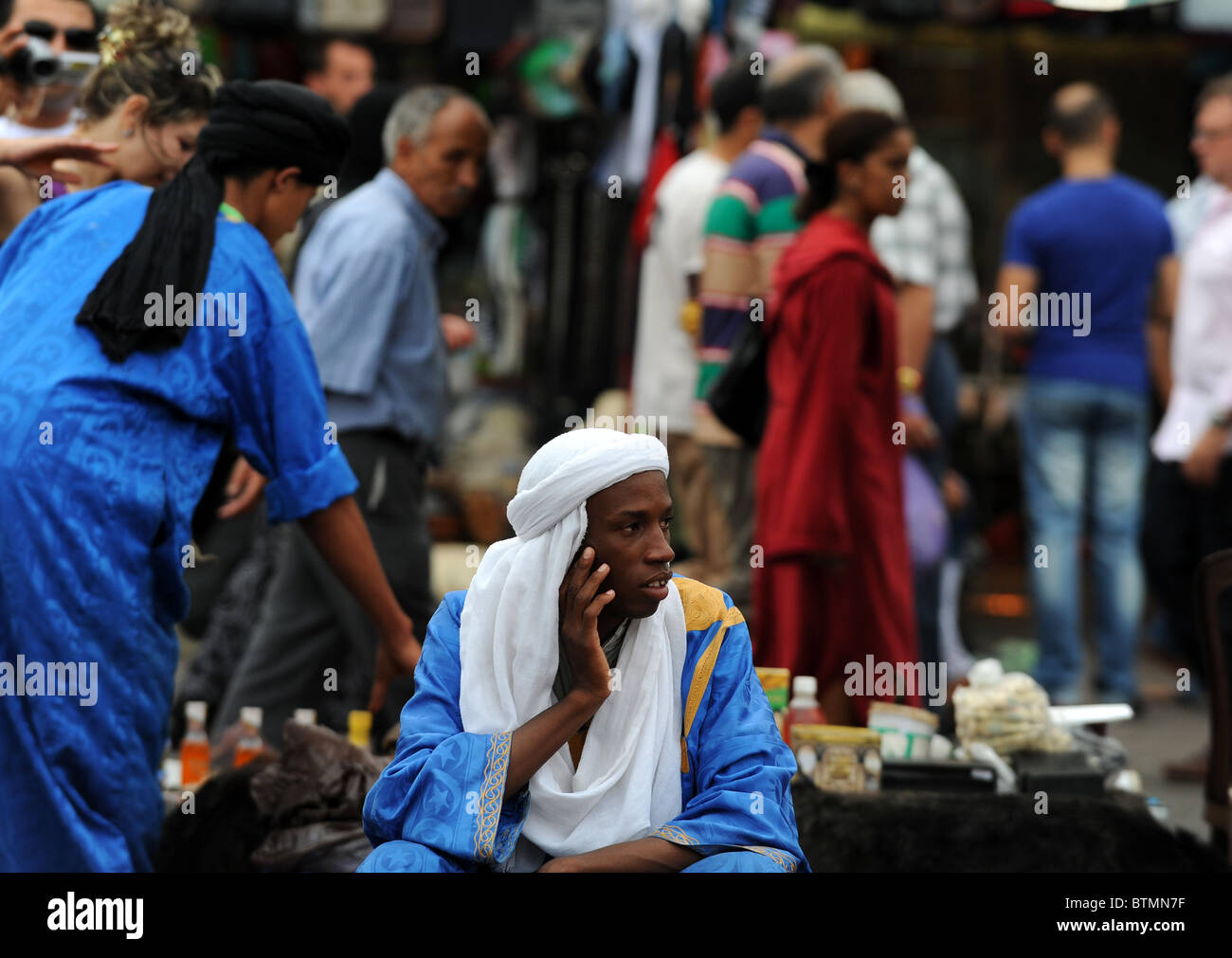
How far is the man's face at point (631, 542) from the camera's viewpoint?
2924 millimetres

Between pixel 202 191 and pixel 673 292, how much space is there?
3423 mm

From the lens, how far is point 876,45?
32.1 feet

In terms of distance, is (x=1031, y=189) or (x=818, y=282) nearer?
(x=818, y=282)

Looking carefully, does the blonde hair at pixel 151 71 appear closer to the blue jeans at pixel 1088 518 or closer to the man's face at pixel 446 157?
the man's face at pixel 446 157

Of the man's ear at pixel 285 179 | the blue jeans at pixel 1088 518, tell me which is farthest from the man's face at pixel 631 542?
the blue jeans at pixel 1088 518

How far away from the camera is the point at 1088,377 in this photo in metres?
6.83

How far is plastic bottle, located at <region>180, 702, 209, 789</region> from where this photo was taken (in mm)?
4516

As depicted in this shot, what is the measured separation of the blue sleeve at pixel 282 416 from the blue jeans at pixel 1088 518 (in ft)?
12.3

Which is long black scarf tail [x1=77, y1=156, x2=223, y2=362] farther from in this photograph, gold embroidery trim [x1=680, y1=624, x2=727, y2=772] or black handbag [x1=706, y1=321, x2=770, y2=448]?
black handbag [x1=706, y1=321, x2=770, y2=448]

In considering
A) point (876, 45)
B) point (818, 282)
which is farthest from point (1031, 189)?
point (818, 282)

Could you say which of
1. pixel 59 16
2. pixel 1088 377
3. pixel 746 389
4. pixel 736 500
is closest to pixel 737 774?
pixel 746 389

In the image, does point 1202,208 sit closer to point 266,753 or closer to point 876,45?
point 876,45

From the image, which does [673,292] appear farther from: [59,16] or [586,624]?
[586,624]
